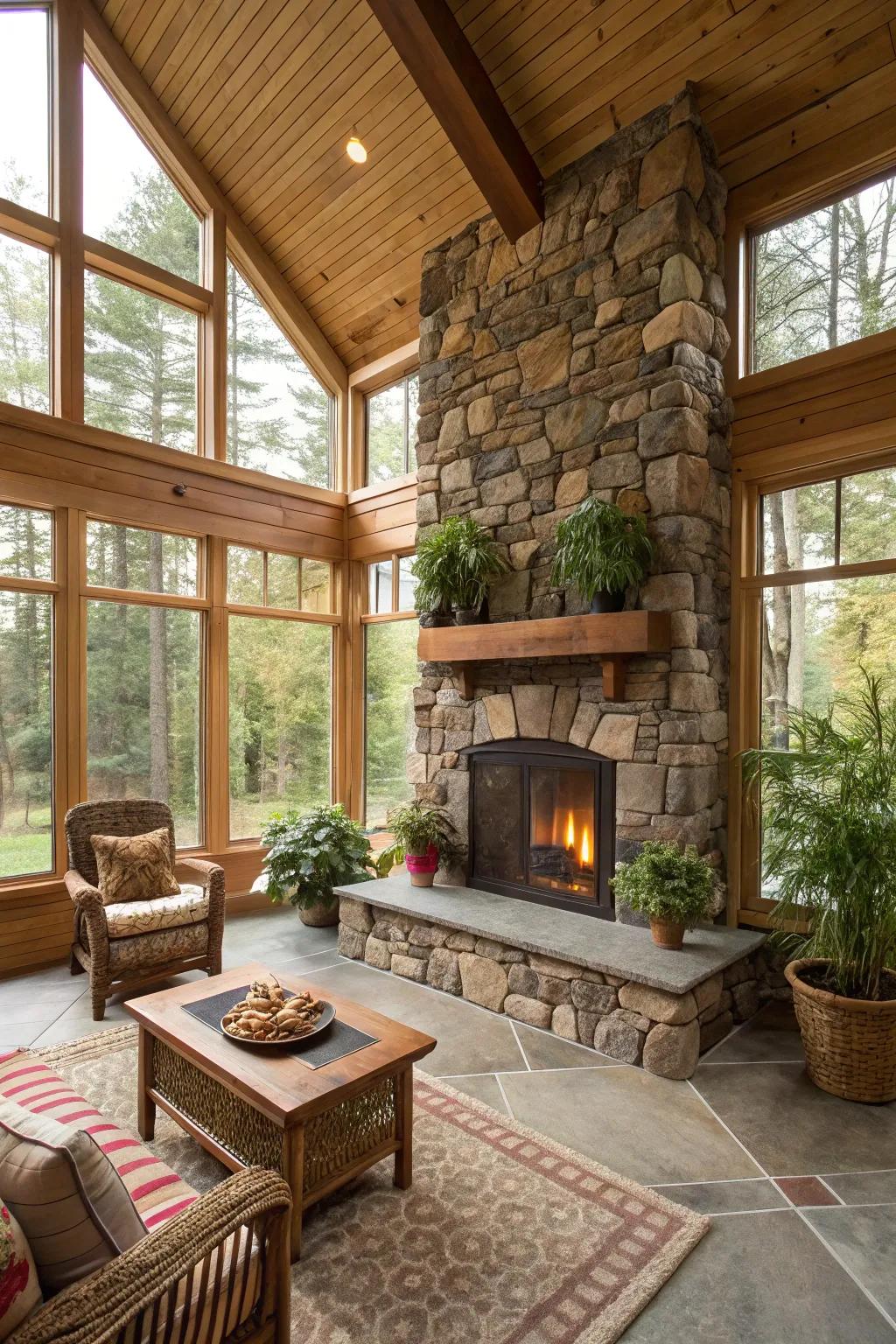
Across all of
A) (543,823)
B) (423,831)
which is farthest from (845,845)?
(423,831)

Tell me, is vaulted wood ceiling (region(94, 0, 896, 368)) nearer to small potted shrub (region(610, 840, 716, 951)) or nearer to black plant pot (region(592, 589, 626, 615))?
black plant pot (region(592, 589, 626, 615))

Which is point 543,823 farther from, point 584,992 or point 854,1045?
point 854,1045

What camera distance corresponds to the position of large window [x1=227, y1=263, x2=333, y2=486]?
5.93 metres

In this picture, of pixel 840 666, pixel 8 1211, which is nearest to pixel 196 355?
pixel 840 666

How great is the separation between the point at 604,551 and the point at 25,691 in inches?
139

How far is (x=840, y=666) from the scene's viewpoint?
3773 mm

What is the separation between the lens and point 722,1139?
2.75 metres

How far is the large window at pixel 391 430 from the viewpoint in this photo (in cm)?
623

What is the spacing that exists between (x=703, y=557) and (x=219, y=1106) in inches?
124

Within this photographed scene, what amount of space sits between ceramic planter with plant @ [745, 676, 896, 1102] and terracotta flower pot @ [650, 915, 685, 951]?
45cm

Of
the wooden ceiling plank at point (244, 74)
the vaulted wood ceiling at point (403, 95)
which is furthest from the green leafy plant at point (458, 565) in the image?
the wooden ceiling plank at point (244, 74)

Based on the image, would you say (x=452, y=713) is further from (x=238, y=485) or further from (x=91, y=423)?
(x=91, y=423)

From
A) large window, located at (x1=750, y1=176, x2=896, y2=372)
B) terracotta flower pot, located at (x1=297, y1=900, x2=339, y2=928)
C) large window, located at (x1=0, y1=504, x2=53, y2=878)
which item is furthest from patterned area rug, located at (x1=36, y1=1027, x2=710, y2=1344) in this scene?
large window, located at (x1=750, y1=176, x2=896, y2=372)

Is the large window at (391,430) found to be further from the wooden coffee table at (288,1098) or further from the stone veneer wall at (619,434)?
the wooden coffee table at (288,1098)
